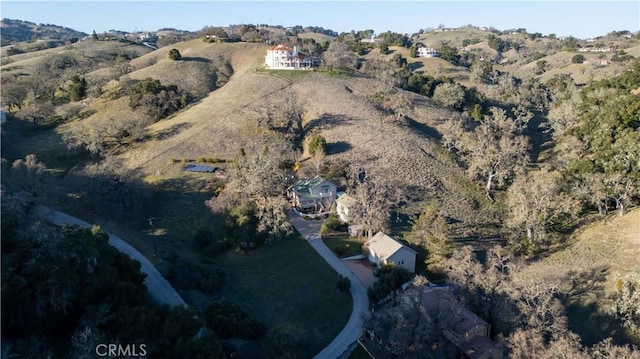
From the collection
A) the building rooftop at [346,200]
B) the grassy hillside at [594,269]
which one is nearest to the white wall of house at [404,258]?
the building rooftop at [346,200]

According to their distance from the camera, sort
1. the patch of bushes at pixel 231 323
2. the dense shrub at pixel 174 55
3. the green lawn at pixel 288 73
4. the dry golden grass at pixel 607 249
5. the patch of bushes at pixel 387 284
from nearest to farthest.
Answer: the patch of bushes at pixel 231 323 < the patch of bushes at pixel 387 284 < the dry golden grass at pixel 607 249 < the green lawn at pixel 288 73 < the dense shrub at pixel 174 55

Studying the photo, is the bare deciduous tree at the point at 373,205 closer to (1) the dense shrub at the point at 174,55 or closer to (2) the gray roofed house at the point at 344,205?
(2) the gray roofed house at the point at 344,205

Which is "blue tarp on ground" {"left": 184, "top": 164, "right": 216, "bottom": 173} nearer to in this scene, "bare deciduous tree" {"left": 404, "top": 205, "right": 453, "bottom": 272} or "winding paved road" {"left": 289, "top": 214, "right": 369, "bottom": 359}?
"winding paved road" {"left": 289, "top": 214, "right": 369, "bottom": 359}

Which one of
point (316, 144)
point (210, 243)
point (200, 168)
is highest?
point (316, 144)

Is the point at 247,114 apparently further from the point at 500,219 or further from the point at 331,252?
the point at 500,219

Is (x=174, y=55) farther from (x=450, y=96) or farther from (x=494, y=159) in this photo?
(x=494, y=159)

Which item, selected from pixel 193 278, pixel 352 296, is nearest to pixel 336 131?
pixel 352 296
